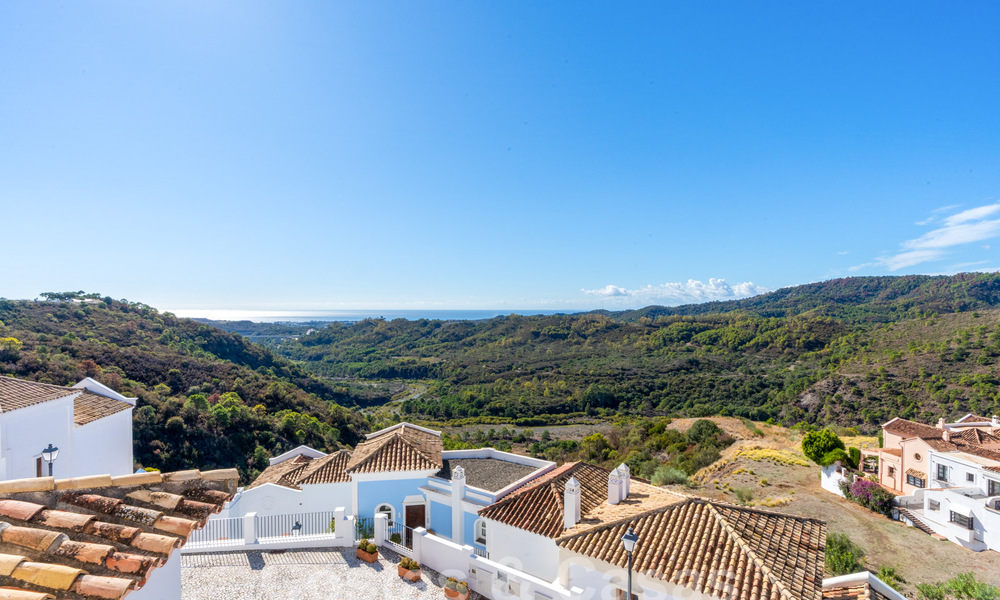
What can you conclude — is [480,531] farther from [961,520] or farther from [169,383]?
[169,383]

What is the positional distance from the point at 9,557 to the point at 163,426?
26.5 metres

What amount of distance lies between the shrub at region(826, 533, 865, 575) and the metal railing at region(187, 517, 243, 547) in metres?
16.2

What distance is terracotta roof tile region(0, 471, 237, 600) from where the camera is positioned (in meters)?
2.64

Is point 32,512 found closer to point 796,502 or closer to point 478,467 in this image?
point 478,467

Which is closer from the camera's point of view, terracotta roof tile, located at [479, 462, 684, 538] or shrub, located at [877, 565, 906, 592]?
terracotta roof tile, located at [479, 462, 684, 538]

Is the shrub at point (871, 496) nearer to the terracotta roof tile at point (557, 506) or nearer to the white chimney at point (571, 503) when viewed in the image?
the terracotta roof tile at point (557, 506)

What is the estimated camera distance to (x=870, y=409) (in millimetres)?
41750

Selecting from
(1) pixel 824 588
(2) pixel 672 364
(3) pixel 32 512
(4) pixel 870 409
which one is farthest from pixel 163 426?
(2) pixel 672 364

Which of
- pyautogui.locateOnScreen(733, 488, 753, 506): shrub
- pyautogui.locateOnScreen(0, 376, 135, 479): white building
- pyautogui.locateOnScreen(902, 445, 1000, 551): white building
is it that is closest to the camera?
pyautogui.locateOnScreen(0, 376, 135, 479): white building

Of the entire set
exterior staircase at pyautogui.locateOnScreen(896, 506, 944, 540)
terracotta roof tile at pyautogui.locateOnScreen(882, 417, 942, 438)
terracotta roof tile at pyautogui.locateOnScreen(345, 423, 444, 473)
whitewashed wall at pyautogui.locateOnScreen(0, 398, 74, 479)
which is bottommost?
exterior staircase at pyautogui.locateOnScreen(896, 506, 944, 540)

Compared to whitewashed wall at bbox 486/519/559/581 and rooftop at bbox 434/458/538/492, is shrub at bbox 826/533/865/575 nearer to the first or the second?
rooftop at bbox 434/458/538/492

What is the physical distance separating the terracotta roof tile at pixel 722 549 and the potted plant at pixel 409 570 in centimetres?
289

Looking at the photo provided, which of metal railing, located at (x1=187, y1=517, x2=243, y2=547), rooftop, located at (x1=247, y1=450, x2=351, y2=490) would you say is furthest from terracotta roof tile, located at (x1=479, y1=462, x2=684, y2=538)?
rooftop, located at (x1=247, y1=450, x2=351, y2=490)

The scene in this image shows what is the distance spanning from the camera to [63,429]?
11.5 metres
